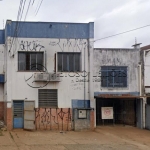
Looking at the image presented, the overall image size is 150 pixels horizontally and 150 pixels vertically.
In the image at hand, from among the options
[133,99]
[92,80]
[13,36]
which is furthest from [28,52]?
[133,99]

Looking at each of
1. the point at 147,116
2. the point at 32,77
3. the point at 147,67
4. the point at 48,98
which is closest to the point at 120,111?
the point at 147,116

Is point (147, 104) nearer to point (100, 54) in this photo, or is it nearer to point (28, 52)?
point (100, 54)

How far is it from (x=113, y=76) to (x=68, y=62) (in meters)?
3.55

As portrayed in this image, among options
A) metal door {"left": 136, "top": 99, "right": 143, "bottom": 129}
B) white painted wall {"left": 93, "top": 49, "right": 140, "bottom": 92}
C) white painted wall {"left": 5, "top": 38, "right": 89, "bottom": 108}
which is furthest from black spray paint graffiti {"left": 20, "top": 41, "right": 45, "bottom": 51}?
metal door {"left": 136, "top": 99, "right": 143, "bottom": 129}

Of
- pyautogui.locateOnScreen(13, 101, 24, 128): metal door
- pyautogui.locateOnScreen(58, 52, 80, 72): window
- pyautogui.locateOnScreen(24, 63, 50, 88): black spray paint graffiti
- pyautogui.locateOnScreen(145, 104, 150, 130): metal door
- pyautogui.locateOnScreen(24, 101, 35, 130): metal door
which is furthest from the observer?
pyautogui.locateOnScreen(145, 104, 150, 130): metal door

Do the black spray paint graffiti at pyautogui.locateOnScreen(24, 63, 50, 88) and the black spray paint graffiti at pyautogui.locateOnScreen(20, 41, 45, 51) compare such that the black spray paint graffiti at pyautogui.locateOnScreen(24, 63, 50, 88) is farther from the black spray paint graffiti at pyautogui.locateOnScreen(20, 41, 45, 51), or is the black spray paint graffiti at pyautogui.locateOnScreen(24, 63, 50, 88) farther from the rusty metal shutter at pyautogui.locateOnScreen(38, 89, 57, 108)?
the black spray paint graffiti at pyautogui.locateOnScreen(20, 41, 45, 51)

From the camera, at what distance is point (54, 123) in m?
22.0

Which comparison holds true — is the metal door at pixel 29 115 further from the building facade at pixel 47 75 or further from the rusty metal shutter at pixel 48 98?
the rusty metal shutter at pixel 48 98

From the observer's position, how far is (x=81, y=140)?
17750 mm

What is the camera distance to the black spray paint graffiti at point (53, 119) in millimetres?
21922

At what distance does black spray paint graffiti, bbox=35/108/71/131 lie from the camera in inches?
863

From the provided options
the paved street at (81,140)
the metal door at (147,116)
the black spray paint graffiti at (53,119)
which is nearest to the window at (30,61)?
the black spray paint graffiti at (53,119)

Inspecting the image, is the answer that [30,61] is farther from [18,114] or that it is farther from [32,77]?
[18,114]

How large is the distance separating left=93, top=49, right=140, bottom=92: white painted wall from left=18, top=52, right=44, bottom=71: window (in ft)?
13.3
